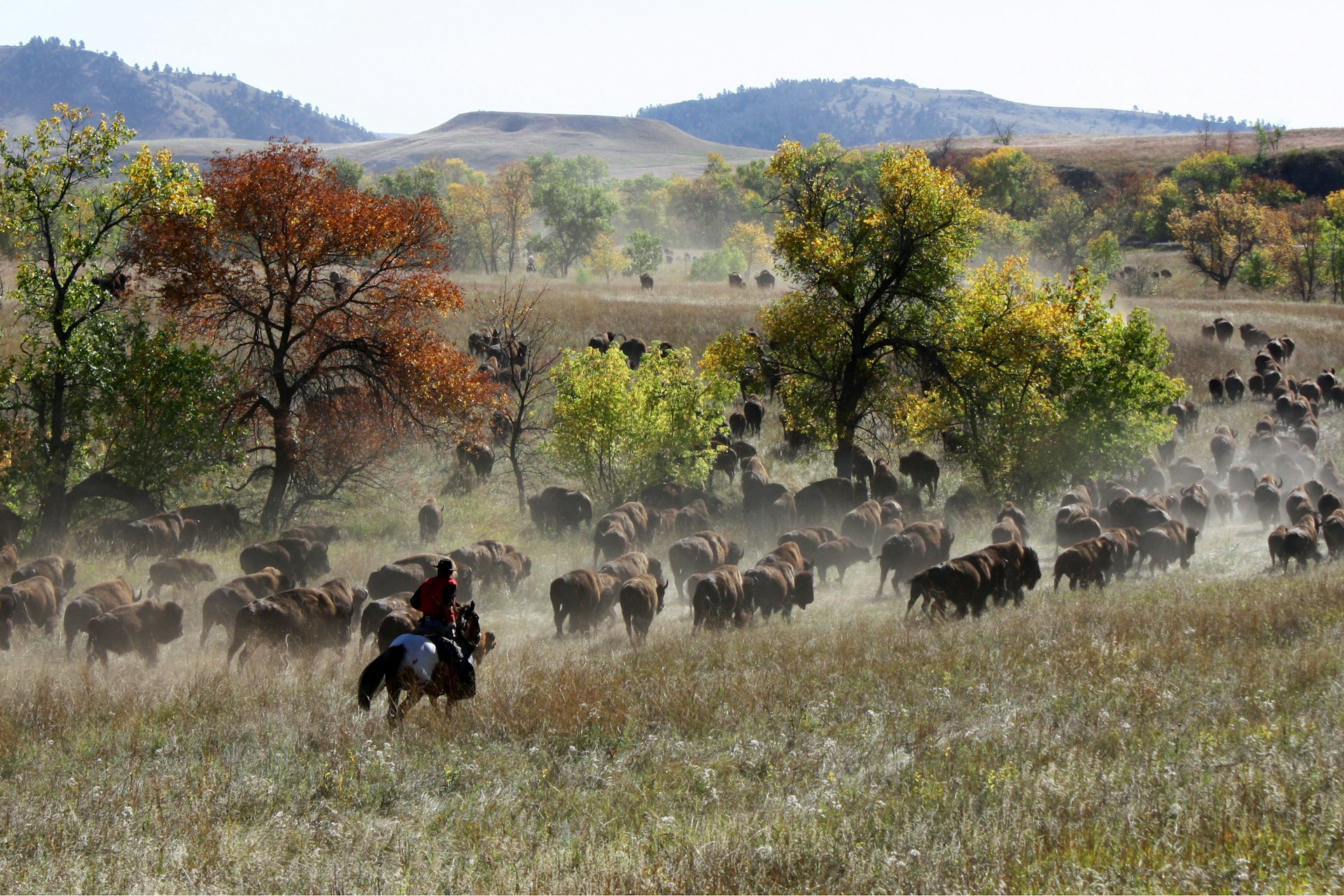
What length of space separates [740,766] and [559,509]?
16686 mm

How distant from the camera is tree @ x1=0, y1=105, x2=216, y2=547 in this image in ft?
61.4

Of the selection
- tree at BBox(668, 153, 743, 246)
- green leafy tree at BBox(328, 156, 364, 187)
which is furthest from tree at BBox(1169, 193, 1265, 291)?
green leafy tree at BBox(328, 156, 364, 187)

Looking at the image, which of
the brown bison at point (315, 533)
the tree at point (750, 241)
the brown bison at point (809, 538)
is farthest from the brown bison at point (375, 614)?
the tree at point (750, 241)

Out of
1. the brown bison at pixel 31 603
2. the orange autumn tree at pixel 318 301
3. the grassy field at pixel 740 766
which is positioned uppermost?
the orange autumn tree at pixel 318 301

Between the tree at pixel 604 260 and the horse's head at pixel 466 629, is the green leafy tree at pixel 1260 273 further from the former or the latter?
the horse's head at pixel 466 629

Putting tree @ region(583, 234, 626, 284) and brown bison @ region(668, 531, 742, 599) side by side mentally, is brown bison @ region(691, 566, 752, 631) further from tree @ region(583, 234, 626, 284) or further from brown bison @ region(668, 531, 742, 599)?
tree @ region(583, 234, 626, 284)

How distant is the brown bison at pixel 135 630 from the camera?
13344 millimetres

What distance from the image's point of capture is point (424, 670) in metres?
8.15

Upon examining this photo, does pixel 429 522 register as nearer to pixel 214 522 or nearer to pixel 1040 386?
pixel 214 522

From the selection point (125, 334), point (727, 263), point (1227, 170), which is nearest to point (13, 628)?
point (125, 334)

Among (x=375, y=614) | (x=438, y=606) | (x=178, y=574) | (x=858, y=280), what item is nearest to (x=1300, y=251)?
(x=858, y=280)

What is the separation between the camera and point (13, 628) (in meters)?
14.8

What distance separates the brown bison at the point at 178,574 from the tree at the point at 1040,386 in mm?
16691

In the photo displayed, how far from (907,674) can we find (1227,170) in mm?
110457
